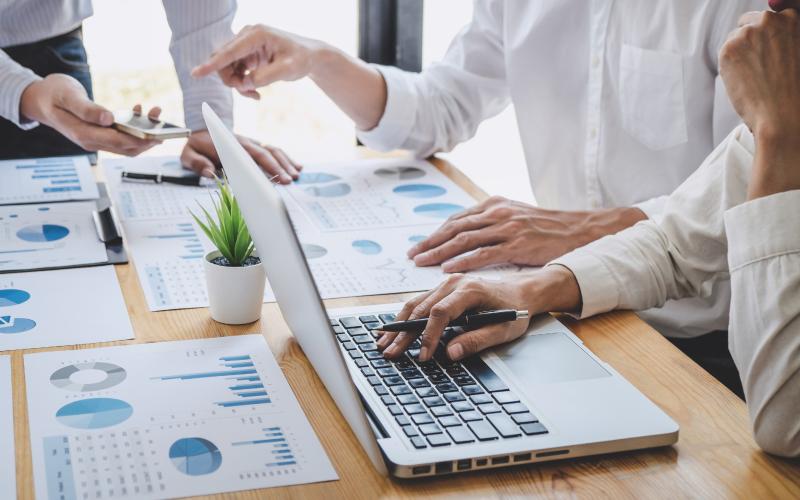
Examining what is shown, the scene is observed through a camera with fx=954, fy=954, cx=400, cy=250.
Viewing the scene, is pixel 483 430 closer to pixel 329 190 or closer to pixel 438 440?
pixel 438 440

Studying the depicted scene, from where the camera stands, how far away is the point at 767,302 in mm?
975

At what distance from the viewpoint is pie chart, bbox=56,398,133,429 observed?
2.91 feet

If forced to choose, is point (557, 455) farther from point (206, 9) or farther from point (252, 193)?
point (206, 9)

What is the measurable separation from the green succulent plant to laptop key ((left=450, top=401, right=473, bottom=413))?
34 centimetres

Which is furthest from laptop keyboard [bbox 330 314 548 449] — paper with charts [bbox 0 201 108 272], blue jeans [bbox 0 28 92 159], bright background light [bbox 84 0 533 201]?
bright background light [bbox 84 0 533 201]

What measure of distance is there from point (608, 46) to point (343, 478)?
1057 millimetres

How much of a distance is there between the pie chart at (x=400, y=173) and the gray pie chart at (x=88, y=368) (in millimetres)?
814

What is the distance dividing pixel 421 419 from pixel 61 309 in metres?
0.49

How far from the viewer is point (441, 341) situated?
3.39 feet

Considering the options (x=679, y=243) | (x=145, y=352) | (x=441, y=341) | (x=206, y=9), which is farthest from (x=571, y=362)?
(x=206, y=9)

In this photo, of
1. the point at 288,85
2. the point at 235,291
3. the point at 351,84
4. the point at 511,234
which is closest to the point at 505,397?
the point at 235,291

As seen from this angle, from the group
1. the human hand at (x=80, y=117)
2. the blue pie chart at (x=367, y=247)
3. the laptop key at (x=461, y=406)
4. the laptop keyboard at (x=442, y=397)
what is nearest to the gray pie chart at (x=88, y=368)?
the laptop keyboard at (x=442, y=397)

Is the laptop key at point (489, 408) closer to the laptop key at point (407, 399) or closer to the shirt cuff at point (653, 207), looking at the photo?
the laptop key at point (407, 399)

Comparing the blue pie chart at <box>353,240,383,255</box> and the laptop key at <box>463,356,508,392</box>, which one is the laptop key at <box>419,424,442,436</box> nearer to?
the laptop key at <box>463,356,508,392</box>
